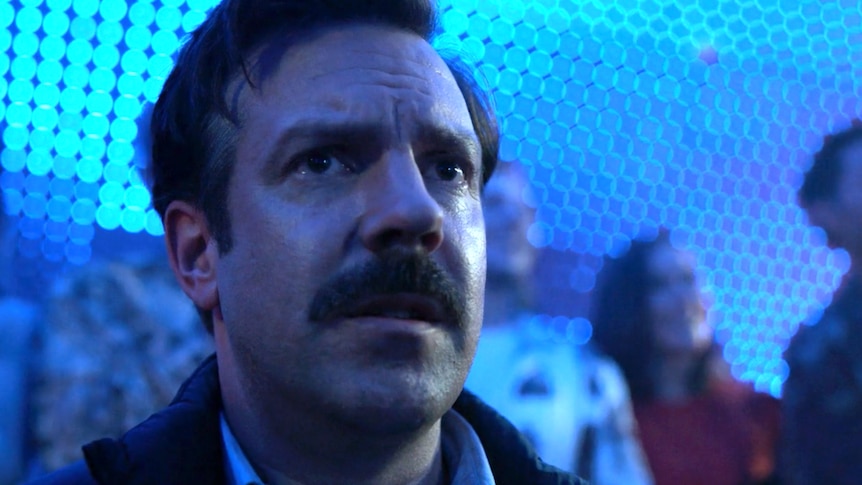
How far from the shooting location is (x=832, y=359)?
1791 mm

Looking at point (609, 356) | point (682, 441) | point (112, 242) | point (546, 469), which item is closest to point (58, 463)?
point (112, 242)

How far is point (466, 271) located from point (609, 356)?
85 centimetres

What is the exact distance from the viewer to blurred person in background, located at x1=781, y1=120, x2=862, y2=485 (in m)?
1.75

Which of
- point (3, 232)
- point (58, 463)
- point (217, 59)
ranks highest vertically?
point (217, 59)

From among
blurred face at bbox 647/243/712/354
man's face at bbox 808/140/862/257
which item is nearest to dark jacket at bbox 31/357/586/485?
blurred face at bbox 647/243/712/354

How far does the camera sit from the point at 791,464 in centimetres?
176

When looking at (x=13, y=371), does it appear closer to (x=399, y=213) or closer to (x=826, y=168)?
(x=399, y=213)

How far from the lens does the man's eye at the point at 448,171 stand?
3.35 feet

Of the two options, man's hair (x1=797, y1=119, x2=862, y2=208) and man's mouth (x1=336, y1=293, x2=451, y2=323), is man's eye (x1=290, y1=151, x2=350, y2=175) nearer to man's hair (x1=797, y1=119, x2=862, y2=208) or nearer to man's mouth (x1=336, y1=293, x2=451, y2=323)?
man's mouth (x1=336, y1=293, x2=451, y2=323)

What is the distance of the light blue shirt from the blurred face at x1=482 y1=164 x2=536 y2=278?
59 centimetres

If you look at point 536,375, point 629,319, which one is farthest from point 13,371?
point 629,319

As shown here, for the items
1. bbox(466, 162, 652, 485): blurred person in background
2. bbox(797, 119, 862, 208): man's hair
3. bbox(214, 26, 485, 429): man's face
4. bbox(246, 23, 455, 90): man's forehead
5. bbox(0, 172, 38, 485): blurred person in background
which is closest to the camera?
bbox(214, 26, 485, 429): man's face

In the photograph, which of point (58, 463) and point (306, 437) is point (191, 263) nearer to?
point (306, 437)

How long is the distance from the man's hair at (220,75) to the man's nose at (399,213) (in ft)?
0.62
